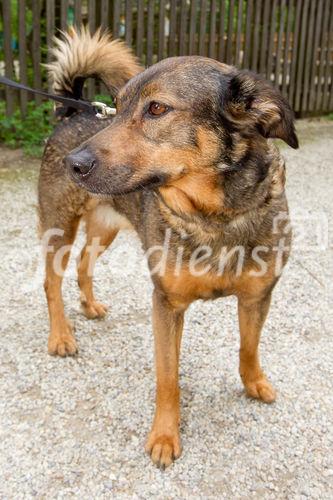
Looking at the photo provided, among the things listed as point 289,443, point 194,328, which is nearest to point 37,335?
point 194,328

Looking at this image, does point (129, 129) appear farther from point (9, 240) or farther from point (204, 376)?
point (9, 240)

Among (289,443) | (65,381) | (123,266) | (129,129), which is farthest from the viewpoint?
(123,266)

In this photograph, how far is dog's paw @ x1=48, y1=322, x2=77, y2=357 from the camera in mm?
3705

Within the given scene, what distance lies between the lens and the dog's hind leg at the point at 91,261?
4.02 meters

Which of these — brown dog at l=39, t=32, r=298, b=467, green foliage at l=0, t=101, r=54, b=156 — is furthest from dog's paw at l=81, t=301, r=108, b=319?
green foliage at l=0, t=101, r=54, b=156

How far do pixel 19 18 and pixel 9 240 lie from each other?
2.95m

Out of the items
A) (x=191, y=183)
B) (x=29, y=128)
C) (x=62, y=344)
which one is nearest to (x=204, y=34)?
(x=29, y=128)

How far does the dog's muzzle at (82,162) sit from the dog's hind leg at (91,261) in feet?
4.97

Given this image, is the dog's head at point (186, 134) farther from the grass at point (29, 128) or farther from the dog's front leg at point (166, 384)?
the grass at point (29, 128)

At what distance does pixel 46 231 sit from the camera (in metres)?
3.70

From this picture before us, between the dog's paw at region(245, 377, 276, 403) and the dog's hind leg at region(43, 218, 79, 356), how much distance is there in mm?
1132

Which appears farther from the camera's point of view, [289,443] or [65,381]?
[65,381]

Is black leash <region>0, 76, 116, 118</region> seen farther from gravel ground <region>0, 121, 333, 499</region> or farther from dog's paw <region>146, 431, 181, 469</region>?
dog's paw <region>146, 431, 181, 469</region>

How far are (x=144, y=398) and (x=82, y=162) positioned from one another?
155 cm
